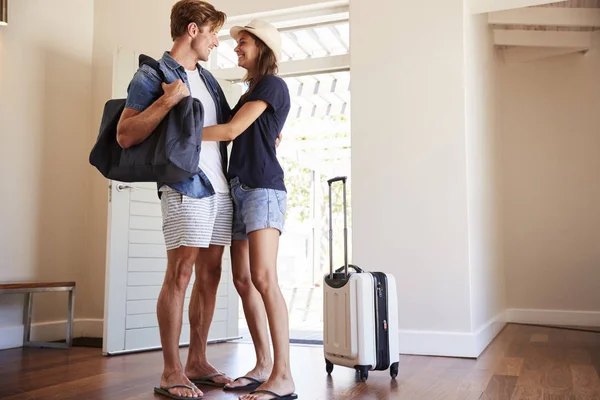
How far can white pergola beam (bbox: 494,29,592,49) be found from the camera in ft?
16.6

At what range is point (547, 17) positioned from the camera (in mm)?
4750

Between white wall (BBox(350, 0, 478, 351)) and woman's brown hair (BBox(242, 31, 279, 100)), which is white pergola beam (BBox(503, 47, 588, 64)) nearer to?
white wall (BBox(350, 0, 478, 351))

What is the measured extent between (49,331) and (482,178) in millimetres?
3141

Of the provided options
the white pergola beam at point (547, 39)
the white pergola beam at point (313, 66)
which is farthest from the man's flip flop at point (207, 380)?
the white pergola beam at point (547, 39)

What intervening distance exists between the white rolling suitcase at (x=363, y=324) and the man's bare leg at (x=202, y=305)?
0.56m

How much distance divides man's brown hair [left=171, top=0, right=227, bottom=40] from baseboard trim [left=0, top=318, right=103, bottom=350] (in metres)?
2.45

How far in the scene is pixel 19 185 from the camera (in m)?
4.00

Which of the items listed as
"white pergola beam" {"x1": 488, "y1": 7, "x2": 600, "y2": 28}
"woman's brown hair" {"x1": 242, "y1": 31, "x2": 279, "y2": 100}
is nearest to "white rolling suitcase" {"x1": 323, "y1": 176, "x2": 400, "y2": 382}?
"woman's brown hair" {"x1": 242, "y1": 31, "x2": 279, "y2": 100}

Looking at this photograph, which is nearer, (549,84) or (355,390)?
(355,390)

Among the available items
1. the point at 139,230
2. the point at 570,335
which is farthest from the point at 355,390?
the point at 570,335

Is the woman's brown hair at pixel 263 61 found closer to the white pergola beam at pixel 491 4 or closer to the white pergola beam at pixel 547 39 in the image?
the white pergola beam at pixel 491 4

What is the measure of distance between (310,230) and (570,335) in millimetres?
5026

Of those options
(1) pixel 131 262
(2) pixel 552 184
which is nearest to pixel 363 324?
(1) pixel 131 262

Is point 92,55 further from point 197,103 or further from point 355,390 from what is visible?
point 355,390
